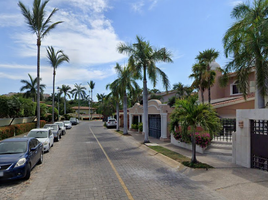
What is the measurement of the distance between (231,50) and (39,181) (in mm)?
10469

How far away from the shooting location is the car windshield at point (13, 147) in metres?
8.14

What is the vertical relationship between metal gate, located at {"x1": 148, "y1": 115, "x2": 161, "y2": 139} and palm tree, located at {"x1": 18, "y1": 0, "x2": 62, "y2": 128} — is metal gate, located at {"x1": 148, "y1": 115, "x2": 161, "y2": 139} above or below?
below

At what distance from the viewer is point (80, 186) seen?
677 cm

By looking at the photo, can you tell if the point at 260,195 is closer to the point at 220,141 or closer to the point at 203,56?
the point at 220,141

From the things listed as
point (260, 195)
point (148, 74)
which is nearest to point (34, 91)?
point (148, 74)

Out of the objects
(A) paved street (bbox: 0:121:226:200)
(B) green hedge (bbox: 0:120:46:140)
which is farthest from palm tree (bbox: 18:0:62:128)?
(A) paved street (bbox: 0:121:226:200)

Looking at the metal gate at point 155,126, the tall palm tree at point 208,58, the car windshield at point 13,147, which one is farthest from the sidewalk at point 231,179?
the tall palm tree at point 208,58

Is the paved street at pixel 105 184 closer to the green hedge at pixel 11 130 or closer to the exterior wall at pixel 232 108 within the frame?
the green hedge at pixel 11 130

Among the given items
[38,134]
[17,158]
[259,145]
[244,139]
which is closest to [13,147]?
[17,158]

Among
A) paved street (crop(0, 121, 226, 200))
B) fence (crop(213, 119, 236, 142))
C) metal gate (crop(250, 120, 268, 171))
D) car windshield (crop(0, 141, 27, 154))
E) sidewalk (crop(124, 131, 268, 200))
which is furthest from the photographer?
fence (crop(213, 119, 236, 142))

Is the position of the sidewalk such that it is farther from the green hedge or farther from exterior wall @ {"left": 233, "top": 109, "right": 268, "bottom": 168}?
the green hedge

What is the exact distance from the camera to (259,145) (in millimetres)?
8578

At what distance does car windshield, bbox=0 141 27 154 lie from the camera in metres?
8.14

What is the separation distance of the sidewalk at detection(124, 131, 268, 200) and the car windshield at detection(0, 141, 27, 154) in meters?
6.38
